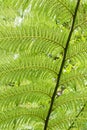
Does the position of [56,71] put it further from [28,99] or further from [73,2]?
[73,2]

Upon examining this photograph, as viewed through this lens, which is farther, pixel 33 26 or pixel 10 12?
pixel 10 12

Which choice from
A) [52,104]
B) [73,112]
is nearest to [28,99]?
[52,104]

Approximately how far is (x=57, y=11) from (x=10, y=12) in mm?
518

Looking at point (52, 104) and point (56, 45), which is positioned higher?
point (56, 45)

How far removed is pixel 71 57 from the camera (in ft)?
5.59

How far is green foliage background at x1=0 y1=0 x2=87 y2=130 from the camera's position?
1.62 meters

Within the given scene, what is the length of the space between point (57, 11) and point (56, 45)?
0.19 metres

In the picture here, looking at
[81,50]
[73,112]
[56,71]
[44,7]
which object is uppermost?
[44,7]

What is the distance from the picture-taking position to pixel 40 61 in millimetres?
1743

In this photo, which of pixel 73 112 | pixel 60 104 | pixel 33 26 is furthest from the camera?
pixel 73 112

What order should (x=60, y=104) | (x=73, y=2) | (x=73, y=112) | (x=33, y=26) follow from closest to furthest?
(x=73, y=2), (x=33, y=26), (x=60, y=104), (x=73, y=112)

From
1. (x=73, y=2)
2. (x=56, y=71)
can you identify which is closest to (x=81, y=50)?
(x=56, y=71)

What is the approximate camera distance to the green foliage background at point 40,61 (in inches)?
63.6

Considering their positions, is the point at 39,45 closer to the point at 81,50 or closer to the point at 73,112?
the point at 81,50
